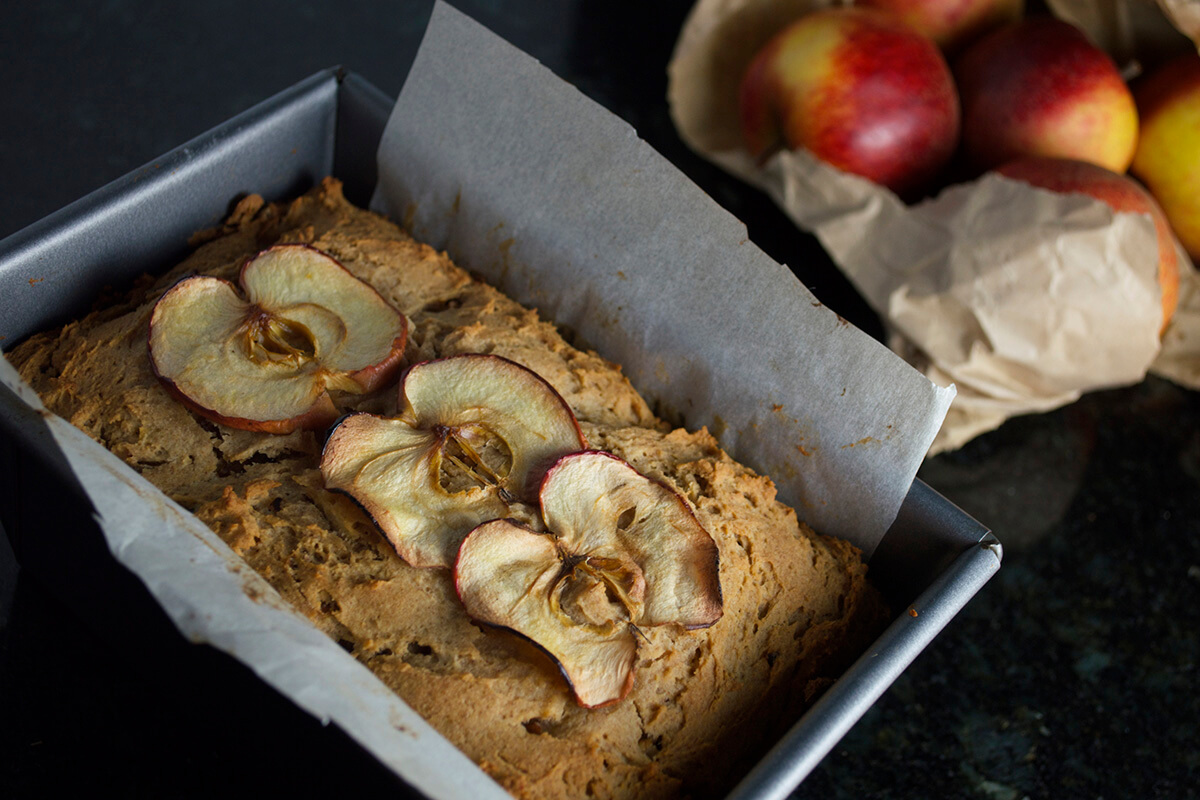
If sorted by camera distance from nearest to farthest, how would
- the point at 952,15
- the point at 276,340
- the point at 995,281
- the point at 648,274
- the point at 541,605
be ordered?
the point at 541,605, the point at 276,340, the point at 648,274, the point at 995,281, the point at 952,15

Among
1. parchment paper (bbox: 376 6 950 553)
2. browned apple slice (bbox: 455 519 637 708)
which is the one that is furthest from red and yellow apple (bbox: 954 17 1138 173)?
browned apple slice (bbox: 455 519 637 708)

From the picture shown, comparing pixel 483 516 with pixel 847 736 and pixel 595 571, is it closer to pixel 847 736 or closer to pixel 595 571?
pixel 595 571

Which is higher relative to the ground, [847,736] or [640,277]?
[640,277]

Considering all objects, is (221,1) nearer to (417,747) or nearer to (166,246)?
(166,246)

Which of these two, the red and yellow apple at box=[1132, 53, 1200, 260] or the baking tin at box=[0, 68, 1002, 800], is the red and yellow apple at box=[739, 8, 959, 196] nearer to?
the red and yellow apple at box=[1132, 53, 1200, 260]

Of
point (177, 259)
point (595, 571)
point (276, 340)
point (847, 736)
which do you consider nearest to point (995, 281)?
point (847, 736)

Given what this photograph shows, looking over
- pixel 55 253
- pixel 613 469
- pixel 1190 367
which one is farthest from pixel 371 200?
pixel 1190 367

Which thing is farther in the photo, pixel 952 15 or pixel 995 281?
pixel 952 15

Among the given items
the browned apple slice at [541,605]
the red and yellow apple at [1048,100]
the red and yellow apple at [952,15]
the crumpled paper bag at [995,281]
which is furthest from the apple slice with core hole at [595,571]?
the red and yellow apple at [952,15]
